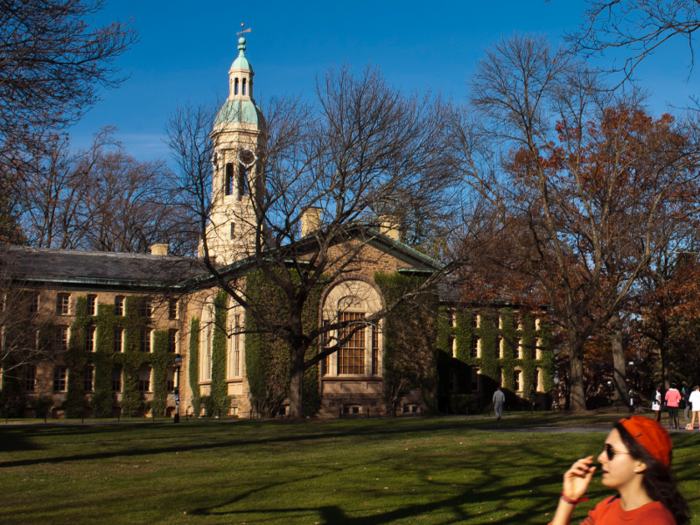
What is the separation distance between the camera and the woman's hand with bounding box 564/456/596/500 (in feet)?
10.9

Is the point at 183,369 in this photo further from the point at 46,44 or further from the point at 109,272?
the point at 46,44

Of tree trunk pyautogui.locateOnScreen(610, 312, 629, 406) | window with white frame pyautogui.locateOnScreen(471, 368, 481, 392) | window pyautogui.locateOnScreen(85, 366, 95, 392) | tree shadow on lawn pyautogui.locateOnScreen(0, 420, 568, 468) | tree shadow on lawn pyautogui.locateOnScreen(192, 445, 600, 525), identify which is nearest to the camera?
tree shadow on lawn pyautogui.locateOnScreen(192, 445, 600, 525)

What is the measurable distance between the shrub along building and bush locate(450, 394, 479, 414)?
81 millimetres

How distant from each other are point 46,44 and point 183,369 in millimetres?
34284

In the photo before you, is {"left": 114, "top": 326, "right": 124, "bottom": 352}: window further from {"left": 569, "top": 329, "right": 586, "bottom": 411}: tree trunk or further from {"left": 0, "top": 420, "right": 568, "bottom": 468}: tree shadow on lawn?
{"left": 569, "top": 329, "right": 586, "bottom": 411}: tree trunk

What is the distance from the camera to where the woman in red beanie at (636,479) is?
323 centimetres

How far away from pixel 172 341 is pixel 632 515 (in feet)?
150

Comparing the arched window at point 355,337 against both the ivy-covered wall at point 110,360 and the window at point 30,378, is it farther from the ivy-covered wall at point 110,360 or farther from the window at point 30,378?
the window at point 30,378

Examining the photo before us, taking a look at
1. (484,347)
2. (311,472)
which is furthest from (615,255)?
(311,472)

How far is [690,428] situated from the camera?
24078 mm

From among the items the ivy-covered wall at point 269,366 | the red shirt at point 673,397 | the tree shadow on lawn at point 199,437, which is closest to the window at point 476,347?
the ivy-covered wall at point 269,366

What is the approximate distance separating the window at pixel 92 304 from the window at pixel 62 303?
120cm

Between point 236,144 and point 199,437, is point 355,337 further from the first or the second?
point 199,437

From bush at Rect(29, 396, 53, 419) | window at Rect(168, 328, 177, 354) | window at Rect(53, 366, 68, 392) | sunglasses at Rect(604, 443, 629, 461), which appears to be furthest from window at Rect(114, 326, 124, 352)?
sunglasses at Rect(604, 443, 629, 461)
